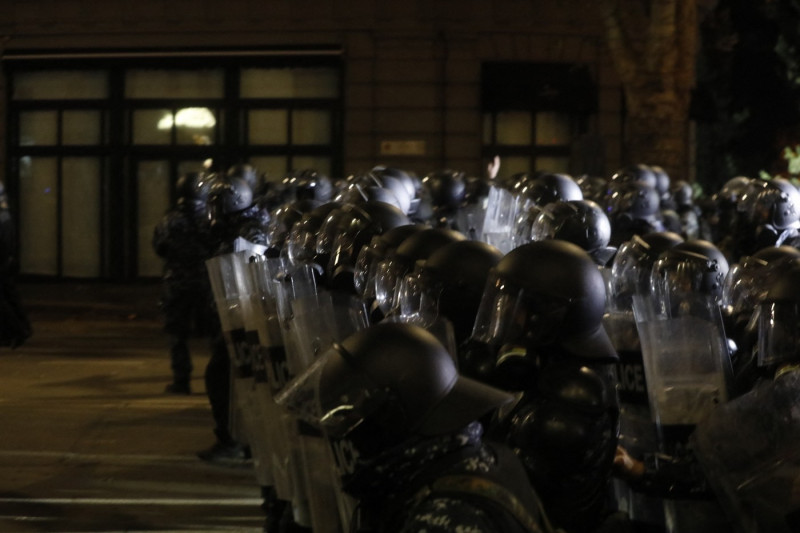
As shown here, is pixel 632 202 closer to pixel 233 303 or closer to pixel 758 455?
pixel 233 303

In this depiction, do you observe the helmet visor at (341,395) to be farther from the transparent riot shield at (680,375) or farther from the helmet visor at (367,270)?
the helmet visor at (367,270)

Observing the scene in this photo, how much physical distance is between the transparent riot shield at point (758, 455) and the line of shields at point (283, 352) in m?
1.05

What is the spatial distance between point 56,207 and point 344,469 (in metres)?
19.2

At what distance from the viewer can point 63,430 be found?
10.2 m

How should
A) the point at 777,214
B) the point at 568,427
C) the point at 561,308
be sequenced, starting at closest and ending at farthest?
the point at 568,427 < the point at 561,308 < the point at 777,214

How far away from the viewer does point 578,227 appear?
6.39 m

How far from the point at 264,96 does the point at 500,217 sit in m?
13.3

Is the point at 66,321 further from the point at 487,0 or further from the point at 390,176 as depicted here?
the point at 390,176

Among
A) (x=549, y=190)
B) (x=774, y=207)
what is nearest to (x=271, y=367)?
(x=549, y=190)

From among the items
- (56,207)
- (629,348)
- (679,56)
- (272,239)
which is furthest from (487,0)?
(629,348)

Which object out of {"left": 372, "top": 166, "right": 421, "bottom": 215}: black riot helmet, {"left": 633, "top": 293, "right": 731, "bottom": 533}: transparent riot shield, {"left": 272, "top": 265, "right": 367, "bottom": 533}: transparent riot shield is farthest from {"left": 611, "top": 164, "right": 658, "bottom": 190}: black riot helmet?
{"left": 633, "top": 293, "right": 731, "bottom": 533}: transparent riot shield

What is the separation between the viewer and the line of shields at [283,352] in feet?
14.3

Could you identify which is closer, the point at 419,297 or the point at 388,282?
the point at 419,297

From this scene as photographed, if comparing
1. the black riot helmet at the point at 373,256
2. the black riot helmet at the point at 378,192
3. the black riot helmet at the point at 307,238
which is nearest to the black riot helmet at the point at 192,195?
the black riot helmet at the point at 378,192
